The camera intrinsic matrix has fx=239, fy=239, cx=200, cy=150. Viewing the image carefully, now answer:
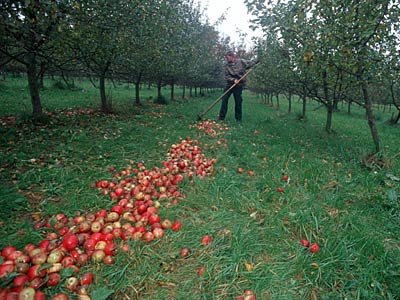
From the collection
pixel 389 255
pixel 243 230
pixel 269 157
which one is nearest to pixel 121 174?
pixel 243 230

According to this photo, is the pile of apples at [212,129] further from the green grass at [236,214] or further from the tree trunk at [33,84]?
the tree trunk at [33,84]

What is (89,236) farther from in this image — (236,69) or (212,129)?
(236,69)

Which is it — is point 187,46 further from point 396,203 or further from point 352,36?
point 396,203

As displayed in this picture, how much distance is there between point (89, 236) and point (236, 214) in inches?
60.3

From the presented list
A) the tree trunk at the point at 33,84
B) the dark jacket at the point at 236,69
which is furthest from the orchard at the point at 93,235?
the dark jacket at the point at 236,69

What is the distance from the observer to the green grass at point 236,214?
1855 millimetres

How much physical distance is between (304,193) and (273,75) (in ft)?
29.6

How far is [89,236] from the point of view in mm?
2197

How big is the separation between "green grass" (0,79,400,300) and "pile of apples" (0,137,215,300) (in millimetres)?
104

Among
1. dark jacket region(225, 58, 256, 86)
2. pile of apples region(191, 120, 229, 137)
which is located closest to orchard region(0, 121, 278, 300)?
pile of apples region(191, 120, 229, 137)

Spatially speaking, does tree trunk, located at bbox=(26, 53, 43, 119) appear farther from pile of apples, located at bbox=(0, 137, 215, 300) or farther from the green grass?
pile of apples, located at bbox=(0, 137, 215, 300)

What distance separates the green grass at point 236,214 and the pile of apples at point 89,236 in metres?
0.10

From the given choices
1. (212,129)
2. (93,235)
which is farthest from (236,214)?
(212,129)

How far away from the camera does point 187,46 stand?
1142cm
